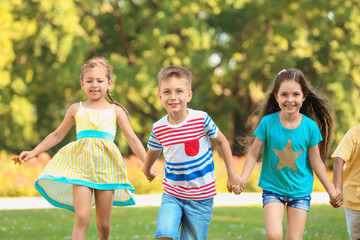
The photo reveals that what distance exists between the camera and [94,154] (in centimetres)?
513

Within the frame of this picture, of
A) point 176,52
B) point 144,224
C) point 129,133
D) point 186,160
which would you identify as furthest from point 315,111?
point 176,52

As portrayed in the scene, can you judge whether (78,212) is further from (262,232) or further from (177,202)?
(262,232)

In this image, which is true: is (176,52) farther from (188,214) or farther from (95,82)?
(188,214)

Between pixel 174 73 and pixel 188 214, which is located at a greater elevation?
pixel 174 73

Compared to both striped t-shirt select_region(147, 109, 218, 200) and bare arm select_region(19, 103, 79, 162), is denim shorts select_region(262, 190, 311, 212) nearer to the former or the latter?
striped t-shirt select_region(147, 109, 218, 200)

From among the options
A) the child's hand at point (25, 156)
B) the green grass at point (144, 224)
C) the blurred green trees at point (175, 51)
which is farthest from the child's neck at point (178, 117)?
the blurred green trees at point (175, 51)

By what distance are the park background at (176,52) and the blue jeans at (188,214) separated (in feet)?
38.9

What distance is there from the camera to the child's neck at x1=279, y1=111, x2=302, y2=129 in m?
4.85

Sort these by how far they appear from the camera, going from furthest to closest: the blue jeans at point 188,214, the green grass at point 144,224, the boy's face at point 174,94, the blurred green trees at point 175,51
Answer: the blurred green trees at point 175,51 → the green grass at point 144,224 → the boy's face at point 174,94 → the blue jeans at point 188,214

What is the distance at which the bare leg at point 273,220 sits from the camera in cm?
451

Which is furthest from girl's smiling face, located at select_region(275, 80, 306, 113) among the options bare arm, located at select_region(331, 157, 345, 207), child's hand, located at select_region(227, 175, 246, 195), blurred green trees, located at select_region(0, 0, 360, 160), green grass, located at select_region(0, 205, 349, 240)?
blurred green trees, located at select_region(0, 0, 360, 160)

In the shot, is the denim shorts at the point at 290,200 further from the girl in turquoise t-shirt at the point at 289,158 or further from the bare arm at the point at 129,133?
the bare arm at the point at 129,133

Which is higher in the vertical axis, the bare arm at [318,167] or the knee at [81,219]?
the bare arm at [318,167]

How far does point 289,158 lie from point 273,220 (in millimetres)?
535
